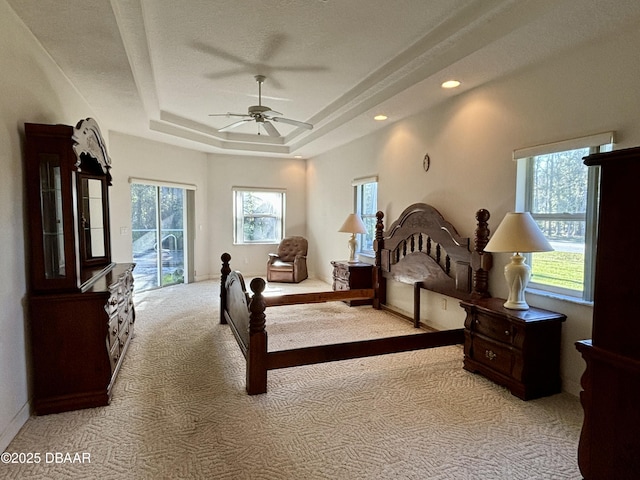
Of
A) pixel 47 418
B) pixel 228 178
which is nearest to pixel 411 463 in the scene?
pixel 47 418

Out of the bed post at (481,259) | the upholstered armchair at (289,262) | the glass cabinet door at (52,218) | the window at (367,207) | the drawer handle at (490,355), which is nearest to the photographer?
the glass cabinet door at (52,218)

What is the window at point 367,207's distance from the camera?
579 centimetres

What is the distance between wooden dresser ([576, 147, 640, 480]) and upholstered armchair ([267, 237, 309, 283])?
234 inches

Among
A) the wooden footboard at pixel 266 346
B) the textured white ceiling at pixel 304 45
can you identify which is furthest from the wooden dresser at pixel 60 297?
the wooden footboard at pixel 266 346

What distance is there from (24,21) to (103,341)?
2.32 metres

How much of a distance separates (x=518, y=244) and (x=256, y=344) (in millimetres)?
2159

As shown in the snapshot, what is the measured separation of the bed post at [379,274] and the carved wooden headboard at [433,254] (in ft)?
0.05

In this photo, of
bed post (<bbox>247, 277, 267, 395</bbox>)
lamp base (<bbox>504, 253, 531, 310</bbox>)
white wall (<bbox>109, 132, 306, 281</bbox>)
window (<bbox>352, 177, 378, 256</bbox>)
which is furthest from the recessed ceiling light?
white wall (<bbox>109, 132, 306, 281</bbox>)

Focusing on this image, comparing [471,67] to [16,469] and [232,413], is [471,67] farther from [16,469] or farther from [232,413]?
[16,469]

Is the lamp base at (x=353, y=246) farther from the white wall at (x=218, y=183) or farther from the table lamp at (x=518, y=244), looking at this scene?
the table lamp at (x=518, y=244)

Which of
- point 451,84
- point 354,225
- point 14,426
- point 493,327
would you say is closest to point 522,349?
point 493,327

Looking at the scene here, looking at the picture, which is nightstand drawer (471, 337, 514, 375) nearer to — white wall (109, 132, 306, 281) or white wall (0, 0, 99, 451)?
white wall (0, 0, 99, 451)

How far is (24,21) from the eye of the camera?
2.44 metres

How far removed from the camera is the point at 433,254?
4.25 meters
